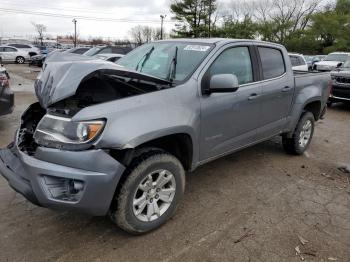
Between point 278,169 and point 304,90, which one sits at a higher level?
point 304,90

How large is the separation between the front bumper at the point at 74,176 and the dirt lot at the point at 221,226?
493mm

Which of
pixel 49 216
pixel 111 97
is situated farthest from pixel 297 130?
pixel 49 216

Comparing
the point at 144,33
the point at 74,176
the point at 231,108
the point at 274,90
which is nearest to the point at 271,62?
the point at 274,90

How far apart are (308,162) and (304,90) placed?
1116 mm

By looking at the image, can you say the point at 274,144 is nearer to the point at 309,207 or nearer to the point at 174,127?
the point at 309,207

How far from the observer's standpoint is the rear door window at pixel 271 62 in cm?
456

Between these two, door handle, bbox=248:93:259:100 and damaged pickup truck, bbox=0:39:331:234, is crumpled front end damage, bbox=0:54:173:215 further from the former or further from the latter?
door handle, bbox=248:93:259:100

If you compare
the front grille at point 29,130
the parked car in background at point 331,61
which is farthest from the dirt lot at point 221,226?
the parked car in background at point 331,61

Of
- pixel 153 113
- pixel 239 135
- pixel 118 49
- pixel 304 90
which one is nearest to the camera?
pixel 153 113

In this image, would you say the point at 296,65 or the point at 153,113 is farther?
the point at 296,65

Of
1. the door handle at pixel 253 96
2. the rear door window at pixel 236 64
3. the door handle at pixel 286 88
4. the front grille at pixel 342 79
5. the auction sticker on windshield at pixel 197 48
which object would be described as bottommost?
the front grille at pixel 342 79

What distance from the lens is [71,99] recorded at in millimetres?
3090

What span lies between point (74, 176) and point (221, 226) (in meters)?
1.54

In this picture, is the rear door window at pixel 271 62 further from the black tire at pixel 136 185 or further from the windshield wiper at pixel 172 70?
the black tire at pixel 136 185
